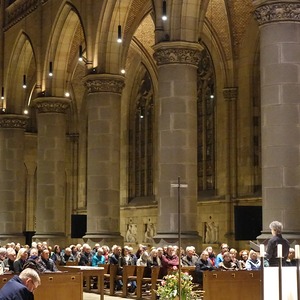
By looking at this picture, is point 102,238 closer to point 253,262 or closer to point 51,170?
point 51,170

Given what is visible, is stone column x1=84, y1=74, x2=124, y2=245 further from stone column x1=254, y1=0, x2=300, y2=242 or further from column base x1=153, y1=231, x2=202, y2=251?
stone column x1=254, y1=0, x2=300, y2=242

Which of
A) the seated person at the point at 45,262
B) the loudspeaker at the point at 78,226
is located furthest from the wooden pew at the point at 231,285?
the loudspeaker at the point at 78,226

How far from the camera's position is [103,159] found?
26.5 m

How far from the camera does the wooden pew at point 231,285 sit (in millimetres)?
15172

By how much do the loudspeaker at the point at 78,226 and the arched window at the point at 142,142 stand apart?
8.06 m

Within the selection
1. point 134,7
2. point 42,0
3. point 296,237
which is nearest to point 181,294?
point 296,237

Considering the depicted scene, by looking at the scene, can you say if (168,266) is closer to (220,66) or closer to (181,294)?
(181,294)

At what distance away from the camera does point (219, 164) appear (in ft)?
105

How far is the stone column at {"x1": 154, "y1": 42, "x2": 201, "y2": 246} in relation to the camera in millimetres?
21672

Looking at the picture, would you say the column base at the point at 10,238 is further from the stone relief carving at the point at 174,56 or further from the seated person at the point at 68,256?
the stone relief carving at the point at 174,56

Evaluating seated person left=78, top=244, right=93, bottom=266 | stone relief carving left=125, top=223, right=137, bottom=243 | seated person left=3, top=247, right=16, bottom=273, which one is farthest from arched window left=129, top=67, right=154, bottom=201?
seated person left=3, top=247, right=16, bottom=273

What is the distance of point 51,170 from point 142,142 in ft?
27.3

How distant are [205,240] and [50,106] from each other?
8258mm

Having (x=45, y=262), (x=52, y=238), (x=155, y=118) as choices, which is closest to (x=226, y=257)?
(x=45, y=262)
